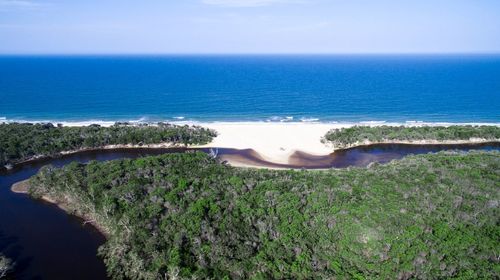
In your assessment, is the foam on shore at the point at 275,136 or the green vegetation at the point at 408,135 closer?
the foam on shore at the point at 275,136

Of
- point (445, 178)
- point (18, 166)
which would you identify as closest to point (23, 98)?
point (18, 166)

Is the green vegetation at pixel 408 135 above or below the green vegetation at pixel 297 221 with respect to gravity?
above

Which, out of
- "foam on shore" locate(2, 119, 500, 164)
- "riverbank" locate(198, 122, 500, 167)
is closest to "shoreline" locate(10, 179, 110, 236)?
"riverbank" locate(198, 122, 500, 167)

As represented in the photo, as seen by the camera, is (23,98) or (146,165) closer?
(146,165)

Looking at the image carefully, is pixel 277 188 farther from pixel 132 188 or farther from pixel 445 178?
pixel 445 178

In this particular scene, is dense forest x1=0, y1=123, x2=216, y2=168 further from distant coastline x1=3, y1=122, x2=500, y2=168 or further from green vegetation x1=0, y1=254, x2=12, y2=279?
green vegetation x1=0, y1=254, x2=12, y2=279

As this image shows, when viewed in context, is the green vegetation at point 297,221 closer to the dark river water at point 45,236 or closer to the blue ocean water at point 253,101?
the dark river water at point 45,236

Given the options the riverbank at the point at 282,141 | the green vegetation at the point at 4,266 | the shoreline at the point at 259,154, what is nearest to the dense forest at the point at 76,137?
the shoreline at the point at 259,154
